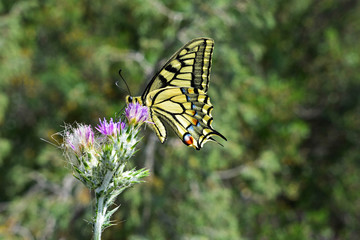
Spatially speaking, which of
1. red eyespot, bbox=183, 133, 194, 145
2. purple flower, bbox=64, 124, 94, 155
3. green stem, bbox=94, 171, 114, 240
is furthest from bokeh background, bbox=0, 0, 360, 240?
green stem, bbox=94, 171, 114, 240

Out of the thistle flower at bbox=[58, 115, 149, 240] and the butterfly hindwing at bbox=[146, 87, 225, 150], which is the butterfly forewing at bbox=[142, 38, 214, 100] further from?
the thistle flower at bbox=[58, 115, 149, 240]

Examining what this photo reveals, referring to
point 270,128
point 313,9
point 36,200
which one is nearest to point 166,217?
point 36,200

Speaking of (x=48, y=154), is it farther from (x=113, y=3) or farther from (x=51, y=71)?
(x=113, y=3)

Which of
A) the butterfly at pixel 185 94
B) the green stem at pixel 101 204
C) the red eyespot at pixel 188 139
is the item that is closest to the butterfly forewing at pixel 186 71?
the butterfly at pixel 185 94

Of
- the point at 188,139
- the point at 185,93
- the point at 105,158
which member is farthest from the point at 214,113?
the point at 105,158

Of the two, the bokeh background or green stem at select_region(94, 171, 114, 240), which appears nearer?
green stem at select_region(94, 171, 114, 240)

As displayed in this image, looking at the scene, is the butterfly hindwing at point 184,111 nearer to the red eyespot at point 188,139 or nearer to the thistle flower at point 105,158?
the red eyespot at point 188,139
